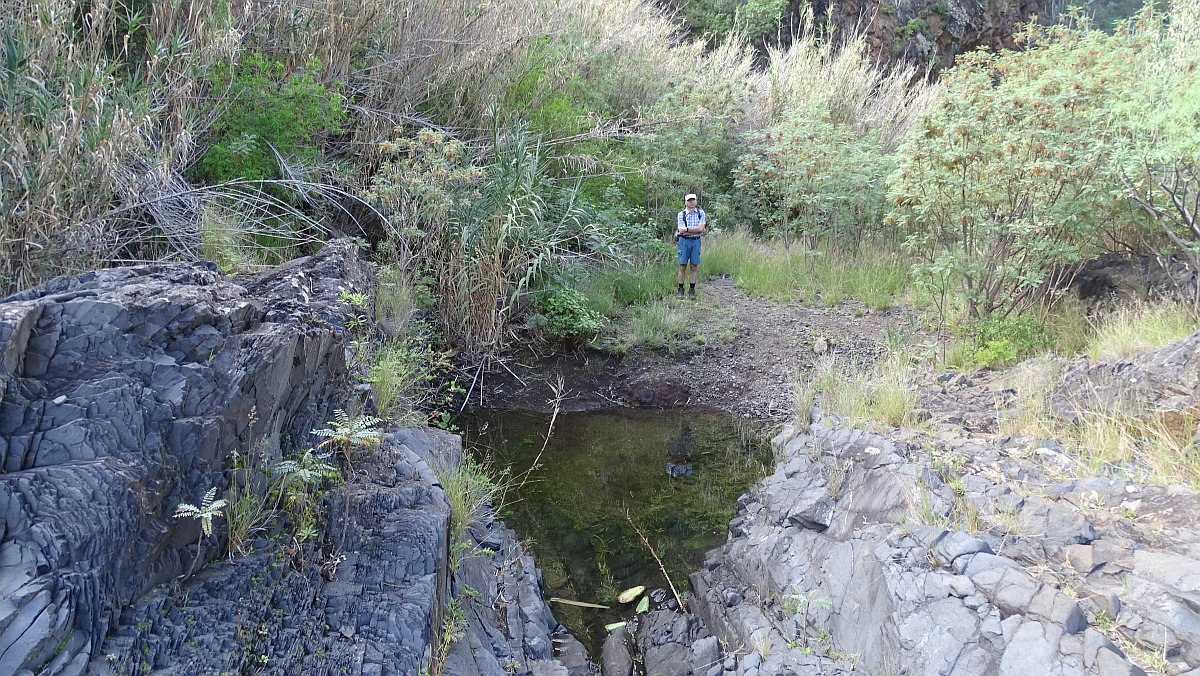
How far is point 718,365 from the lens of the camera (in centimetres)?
827

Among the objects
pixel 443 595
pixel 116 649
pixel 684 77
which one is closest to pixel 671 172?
pixel 684 77

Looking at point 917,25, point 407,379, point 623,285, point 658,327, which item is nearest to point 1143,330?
point 658,327

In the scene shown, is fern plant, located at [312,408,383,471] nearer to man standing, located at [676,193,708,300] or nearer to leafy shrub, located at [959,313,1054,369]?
leafy shrub, located at [959,313,1054,369]

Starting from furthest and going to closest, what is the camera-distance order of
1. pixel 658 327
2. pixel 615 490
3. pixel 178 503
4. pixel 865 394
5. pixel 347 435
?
pixel 658 327 < pixel 615 490 < pixel 865 394 < pixel 347 435 < pixel 178 503

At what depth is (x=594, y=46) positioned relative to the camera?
438 inches

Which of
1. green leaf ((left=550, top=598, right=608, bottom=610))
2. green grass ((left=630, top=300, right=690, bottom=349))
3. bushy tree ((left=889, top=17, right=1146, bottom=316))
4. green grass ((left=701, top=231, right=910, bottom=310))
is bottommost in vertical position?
green leaf ((left=550, top=598, right=608, bottom=610))

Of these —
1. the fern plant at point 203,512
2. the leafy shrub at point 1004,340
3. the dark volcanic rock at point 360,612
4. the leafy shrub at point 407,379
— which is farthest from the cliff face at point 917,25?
the fern plant at point 203,512

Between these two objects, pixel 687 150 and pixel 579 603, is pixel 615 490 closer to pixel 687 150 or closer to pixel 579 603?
pixel 579 603

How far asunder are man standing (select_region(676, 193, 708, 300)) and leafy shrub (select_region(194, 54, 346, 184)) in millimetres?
4526

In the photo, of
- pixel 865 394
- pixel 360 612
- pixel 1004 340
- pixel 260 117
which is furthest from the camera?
pixel 1004 340

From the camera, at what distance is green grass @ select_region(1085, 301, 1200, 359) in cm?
519

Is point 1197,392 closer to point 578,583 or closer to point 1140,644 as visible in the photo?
point 1140,644

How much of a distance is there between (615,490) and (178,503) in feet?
12.6

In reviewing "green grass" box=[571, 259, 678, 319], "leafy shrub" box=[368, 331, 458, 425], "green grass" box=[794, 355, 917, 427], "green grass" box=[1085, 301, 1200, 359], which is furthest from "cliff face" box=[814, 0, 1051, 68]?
"leafy shrub" box=[368, 331, 458, 425]
